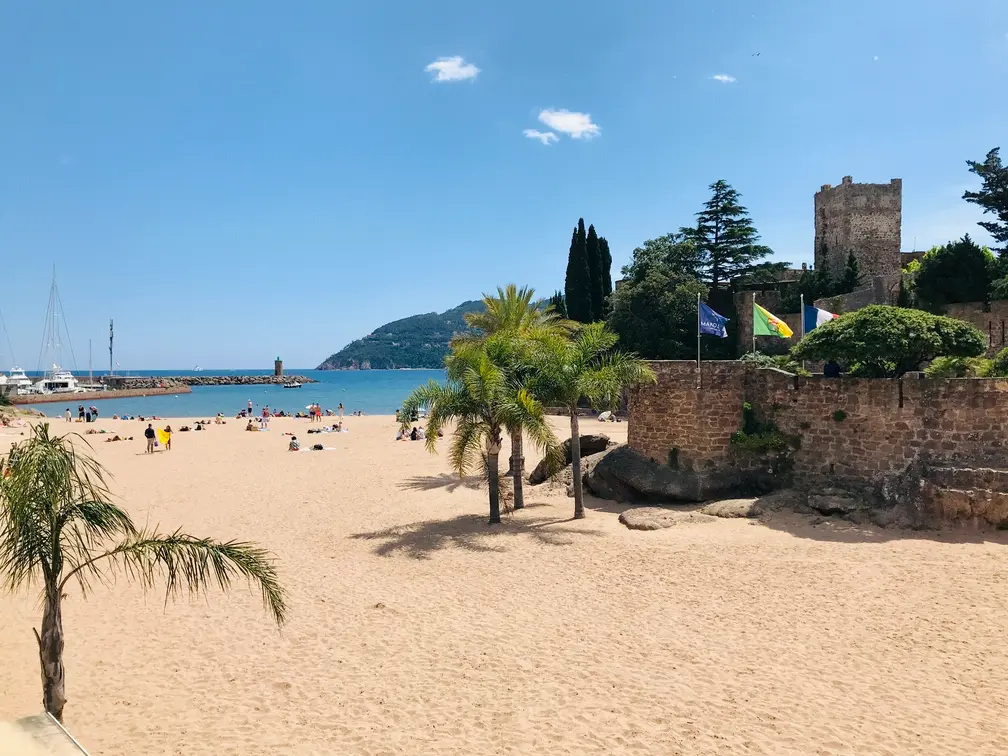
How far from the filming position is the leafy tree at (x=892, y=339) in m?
14.0

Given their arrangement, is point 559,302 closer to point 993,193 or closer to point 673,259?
point 673,259

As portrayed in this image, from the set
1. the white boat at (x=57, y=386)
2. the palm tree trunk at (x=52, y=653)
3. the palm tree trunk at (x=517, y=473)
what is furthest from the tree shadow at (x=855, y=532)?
the white boat at (x=57, y=386)

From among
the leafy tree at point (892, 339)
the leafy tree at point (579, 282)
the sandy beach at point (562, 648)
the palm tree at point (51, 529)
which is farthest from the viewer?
the leafy tree at point (579, 282)

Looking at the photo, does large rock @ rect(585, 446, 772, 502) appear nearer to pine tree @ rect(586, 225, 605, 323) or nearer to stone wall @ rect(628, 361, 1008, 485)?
stone wall @ rect(628, 361, 1008, 485)

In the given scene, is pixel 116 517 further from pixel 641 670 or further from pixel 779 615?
pixel 779 615

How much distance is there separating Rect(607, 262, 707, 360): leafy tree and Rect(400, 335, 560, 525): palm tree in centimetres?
2336

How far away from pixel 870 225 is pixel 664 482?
29.4m

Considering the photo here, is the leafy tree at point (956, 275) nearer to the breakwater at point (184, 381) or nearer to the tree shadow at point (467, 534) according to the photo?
the tree shadow at point (467, 534)

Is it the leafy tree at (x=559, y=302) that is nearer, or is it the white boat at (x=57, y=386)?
the leafy tree at (x=559, y=302)

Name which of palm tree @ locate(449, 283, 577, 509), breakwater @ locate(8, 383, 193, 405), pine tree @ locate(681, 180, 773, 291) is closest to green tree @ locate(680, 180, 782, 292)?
pine tree @ locate(681, 180, 773, 291)

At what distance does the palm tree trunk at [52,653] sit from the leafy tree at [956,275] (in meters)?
29.3

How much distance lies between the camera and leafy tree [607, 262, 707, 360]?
36.3 meters

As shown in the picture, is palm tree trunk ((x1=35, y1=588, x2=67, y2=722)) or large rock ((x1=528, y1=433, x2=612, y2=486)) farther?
large rock ((x1=528, y1=433, x2=612, y2=486))

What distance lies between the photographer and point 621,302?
1507 inches
